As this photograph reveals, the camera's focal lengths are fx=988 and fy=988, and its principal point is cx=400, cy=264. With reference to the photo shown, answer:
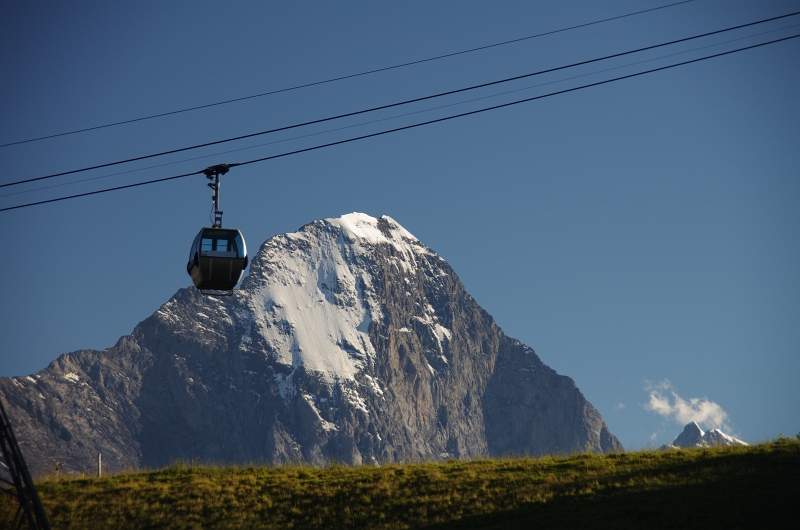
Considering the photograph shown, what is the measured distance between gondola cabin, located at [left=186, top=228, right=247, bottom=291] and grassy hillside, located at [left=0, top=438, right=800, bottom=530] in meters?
8.15

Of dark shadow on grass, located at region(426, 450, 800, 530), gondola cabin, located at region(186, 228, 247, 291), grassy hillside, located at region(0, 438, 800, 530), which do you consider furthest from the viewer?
gondola cabin, located at region(186, 228, 247, 291)

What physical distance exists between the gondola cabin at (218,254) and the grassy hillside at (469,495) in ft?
26.7

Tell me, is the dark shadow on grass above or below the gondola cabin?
below

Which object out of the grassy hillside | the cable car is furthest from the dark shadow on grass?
the cable car

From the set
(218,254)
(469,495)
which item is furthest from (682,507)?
(218,254)

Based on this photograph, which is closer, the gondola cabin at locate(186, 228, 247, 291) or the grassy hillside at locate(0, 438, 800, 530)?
the grassy hillside at locate(0, 438, 800, 530)

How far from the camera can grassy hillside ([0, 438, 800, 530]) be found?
29.7m

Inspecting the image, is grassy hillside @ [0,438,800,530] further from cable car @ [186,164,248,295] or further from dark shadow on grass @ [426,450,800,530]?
cable car @ [186,164,248,295]

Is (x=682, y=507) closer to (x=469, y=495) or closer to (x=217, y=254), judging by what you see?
(x=469, y=495)

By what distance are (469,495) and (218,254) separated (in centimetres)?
1208

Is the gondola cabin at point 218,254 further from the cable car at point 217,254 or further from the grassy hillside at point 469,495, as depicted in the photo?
the grassy hillside at point 469,495

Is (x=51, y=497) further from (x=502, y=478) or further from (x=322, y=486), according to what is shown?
(x=502, y=478)

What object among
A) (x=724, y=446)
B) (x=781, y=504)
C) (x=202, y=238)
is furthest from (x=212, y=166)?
(x=724, y=446)

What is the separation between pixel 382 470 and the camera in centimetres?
3959
